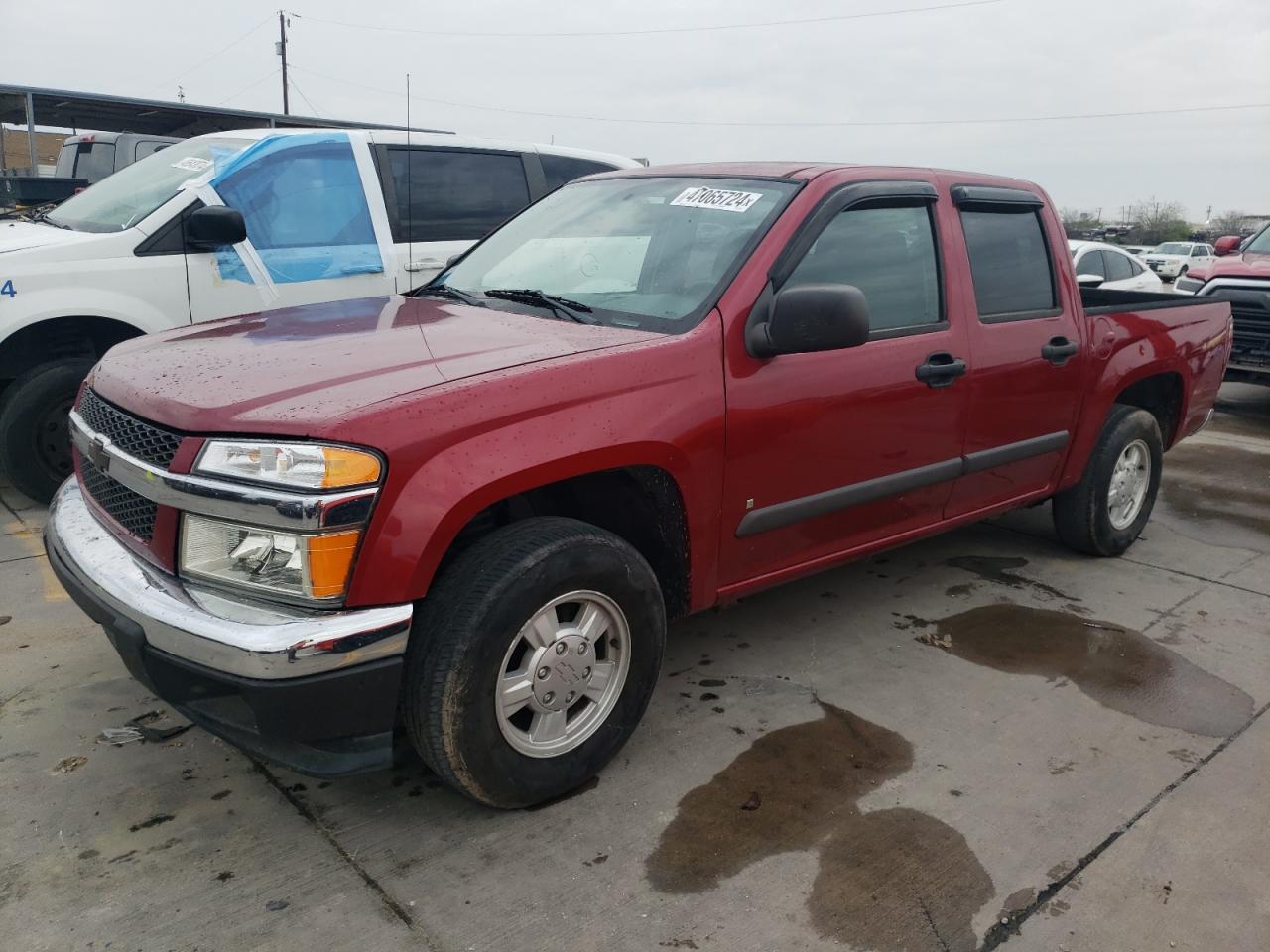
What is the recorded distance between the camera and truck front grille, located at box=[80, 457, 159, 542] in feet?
8.25

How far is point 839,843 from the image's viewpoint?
262cm

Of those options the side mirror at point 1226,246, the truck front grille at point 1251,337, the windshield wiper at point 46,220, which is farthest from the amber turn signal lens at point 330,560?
the side mirror at point 1226,246

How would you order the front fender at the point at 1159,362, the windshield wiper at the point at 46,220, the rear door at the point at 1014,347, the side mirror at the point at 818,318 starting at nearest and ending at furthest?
the side mirror at the point at 818,318 < the rear door at the point at 1014,347 < the front fender at the point at 1159,362 < the windshield wiper at the point at 46,220

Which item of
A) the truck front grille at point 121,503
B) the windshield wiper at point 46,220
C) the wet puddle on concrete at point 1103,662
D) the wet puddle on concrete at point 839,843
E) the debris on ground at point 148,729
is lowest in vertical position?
the debris on ground at point 148,729

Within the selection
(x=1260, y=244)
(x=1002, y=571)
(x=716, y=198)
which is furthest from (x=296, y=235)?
(x=1260, y=244)

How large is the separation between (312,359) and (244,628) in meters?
0.79

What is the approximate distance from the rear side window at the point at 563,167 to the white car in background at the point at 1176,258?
32.8 meters

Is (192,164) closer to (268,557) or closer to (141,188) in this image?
(141,188)

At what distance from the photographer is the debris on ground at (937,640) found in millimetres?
3857

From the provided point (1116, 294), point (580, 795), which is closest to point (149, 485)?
point (580, 795)

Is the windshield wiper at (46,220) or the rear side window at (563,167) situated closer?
the windshield wiper at (46,220)

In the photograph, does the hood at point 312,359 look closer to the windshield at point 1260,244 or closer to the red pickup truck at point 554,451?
the red pickup truck at point 554,451

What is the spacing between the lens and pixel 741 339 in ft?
9.78

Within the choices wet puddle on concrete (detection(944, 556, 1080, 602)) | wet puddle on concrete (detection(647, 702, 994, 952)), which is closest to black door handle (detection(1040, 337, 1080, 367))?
wet puddle on concrete (detection(944, 556, 1080, 602))
